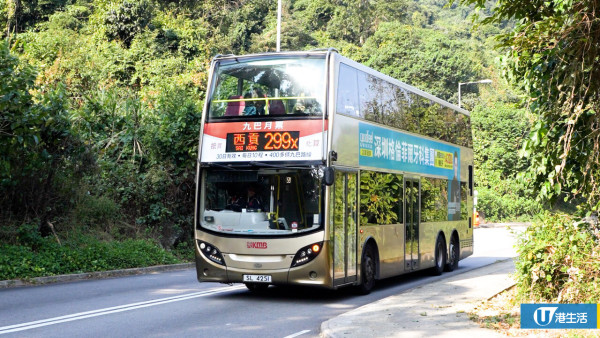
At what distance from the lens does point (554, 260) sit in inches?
375

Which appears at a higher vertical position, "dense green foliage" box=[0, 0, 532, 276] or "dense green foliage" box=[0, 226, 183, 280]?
"dense green foliage" box=[0, 0, 532, 276]

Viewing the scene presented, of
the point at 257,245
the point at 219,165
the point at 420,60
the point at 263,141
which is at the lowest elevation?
the point at 257,245

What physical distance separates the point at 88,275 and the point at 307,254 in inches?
280

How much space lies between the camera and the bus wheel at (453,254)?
19.9 meters

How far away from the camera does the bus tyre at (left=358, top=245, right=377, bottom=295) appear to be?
45.9 feet

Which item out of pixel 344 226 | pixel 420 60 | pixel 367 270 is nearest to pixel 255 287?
pixel 367 270

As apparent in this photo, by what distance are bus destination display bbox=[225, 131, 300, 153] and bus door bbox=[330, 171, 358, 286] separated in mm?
1018

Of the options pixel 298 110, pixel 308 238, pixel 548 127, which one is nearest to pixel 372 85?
pixel 298 110

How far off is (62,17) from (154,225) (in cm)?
2569

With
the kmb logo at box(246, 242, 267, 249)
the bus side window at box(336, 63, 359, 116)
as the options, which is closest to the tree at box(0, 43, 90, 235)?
the kmb logo at box(246, 242, 267, 249)

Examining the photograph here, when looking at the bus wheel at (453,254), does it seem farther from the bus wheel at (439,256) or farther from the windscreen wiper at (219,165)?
the windscreen wiper at (219,165)

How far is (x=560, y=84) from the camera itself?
911 cm

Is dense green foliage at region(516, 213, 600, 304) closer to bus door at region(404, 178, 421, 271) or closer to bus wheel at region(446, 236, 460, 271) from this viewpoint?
bus door at region(404, 178, 421, 271)

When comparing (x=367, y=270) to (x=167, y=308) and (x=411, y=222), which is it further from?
(x=167, y=308)
